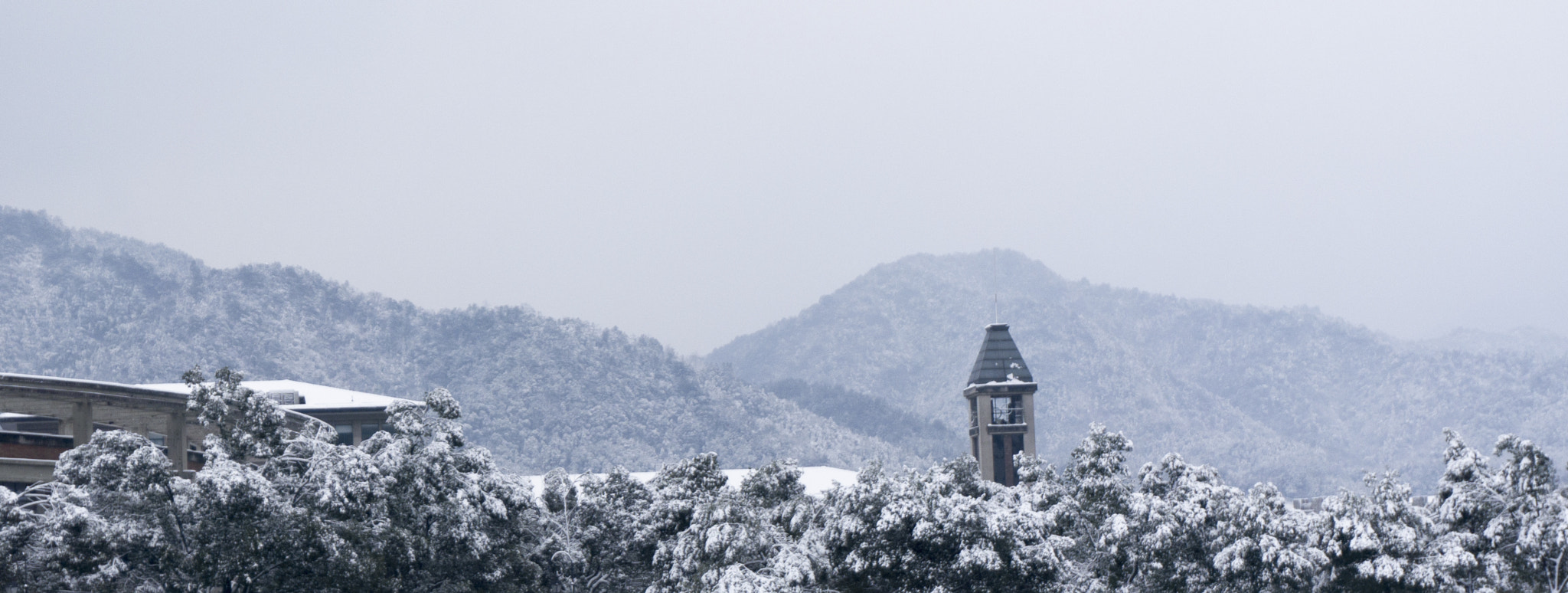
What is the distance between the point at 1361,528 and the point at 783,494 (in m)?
15.1

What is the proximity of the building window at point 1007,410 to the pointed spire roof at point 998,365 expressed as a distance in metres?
0.89

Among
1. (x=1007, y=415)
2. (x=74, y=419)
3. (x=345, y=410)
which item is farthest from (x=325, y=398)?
(x=1007, y=415)

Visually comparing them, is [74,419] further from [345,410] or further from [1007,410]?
[1007,410]

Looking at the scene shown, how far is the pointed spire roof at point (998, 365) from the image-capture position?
241ft

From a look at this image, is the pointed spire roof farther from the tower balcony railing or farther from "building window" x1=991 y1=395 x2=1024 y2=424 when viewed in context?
the tower balcony railing

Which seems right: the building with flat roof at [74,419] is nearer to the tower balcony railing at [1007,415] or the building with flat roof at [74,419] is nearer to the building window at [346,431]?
the building window at [346,431]

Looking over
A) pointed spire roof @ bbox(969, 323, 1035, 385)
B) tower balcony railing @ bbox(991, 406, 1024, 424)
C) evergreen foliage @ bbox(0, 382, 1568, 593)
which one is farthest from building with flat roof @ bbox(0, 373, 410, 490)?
tower balcony railing @ bbox(991, 406, 1024, 424)

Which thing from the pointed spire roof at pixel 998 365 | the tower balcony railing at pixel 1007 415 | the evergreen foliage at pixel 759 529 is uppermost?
the pointed spire roof at pixel 998 365

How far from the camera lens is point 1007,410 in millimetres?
73062

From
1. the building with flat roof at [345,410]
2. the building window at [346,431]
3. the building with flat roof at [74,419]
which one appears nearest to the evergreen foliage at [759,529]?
the building with flat roof at [74,419]

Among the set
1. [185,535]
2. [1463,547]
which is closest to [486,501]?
[185,535]

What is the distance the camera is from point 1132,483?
42.0 m

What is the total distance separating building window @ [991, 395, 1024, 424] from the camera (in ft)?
240

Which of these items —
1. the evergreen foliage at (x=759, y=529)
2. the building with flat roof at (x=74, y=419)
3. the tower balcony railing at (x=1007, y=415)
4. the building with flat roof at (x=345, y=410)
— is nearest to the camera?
the evergreen foliage at (x=759, y=529)
